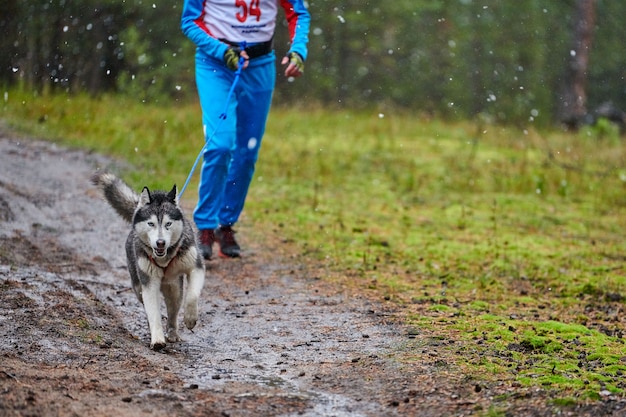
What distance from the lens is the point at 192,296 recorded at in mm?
5145

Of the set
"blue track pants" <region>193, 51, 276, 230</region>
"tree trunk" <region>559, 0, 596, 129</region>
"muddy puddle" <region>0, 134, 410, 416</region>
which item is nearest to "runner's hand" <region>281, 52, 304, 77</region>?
"blue track pants" <region>193, 51, 276, 230</region>

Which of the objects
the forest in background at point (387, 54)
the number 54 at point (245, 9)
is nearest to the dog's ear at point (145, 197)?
the number 54 at point (245, 9)

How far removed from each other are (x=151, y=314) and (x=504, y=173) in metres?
8.81

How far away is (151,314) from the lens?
504cm

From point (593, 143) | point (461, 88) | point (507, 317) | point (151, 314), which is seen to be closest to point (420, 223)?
point (507, 317)

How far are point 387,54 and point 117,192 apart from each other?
28.1 meters

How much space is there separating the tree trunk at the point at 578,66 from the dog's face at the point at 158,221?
56.3ft

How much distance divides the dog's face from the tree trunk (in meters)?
17.2

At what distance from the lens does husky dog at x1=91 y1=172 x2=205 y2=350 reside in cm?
501

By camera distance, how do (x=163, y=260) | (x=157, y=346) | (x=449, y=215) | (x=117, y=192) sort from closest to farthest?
1. (x=157, y=346)
2. (x=163, y=260)
3. (x=117, y=192)
4. (x=449, y=215)

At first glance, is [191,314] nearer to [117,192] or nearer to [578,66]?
[117,192]

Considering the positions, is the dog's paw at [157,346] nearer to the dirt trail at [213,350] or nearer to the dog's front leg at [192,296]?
the dirt trail at [213,350]

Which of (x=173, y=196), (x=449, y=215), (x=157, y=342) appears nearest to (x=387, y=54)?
(x=449, y=215)

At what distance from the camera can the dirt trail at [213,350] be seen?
13.3 ft
